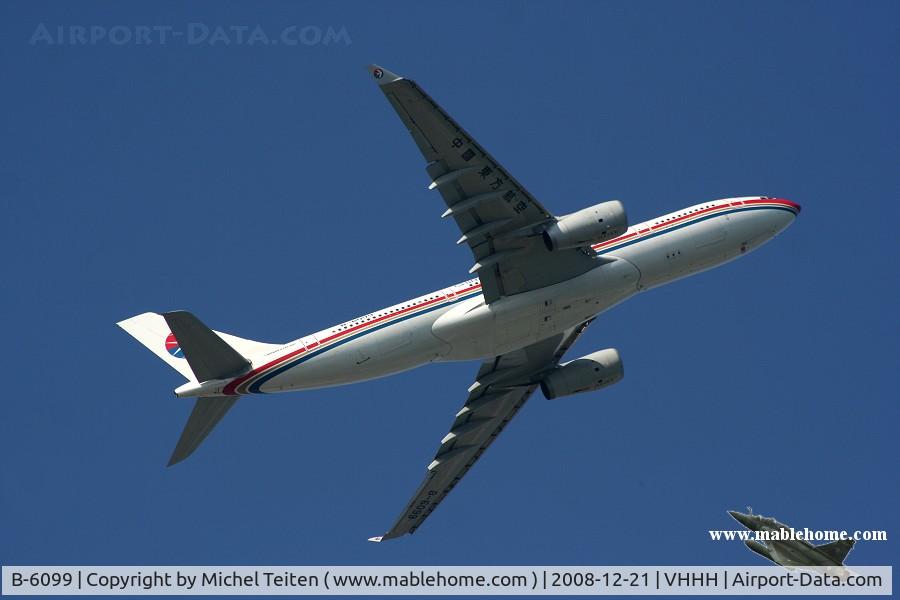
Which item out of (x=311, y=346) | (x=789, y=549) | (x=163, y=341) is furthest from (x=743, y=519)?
(x=163, y=341)

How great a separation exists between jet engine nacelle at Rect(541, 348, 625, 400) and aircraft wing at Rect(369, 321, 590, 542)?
1.13m

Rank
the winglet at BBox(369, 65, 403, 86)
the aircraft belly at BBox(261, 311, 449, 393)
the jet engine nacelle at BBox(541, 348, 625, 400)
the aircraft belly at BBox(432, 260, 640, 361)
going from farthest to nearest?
the jet engine nacelle at BBox(541, 348, 625, 400)
the aircraft belly at BBox(432, 260, 640, 361)
the aircraft belly at BBox(261, 311, 449, 393)
the winglet at BBox(369, 65, 403, 86)

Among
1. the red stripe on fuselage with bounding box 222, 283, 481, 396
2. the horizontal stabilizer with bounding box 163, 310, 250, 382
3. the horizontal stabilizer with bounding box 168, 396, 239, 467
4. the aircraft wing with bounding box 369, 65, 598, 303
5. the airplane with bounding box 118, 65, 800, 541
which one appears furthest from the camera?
the horizontal stabilizer with bounding box 168, 396, 239, 467

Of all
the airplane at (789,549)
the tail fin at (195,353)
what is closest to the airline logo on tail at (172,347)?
the tail fin at (195,353)

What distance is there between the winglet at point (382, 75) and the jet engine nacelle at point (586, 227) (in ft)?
31.2

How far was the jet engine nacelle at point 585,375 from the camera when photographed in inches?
2311

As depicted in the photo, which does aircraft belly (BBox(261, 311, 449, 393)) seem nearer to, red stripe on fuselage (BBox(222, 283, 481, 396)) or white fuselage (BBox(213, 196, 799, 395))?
white fuselage (BBox(213, 196, 799, 395))

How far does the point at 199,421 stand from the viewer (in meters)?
52.3

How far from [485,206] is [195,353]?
39.8 ft

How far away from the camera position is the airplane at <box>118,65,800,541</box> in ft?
164

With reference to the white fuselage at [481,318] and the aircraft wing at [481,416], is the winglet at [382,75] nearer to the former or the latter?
the white fuselage at [481,318]

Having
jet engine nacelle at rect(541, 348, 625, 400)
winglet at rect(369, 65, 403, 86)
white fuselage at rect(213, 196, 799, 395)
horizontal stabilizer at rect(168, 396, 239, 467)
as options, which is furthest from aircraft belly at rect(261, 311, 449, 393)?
winglet at rect(369, 65, 403, 86)

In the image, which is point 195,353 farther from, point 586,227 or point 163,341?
point 586,227

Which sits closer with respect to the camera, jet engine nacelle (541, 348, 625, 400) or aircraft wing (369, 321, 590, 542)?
jet engine nacelle (541, 348, 625, 400)
